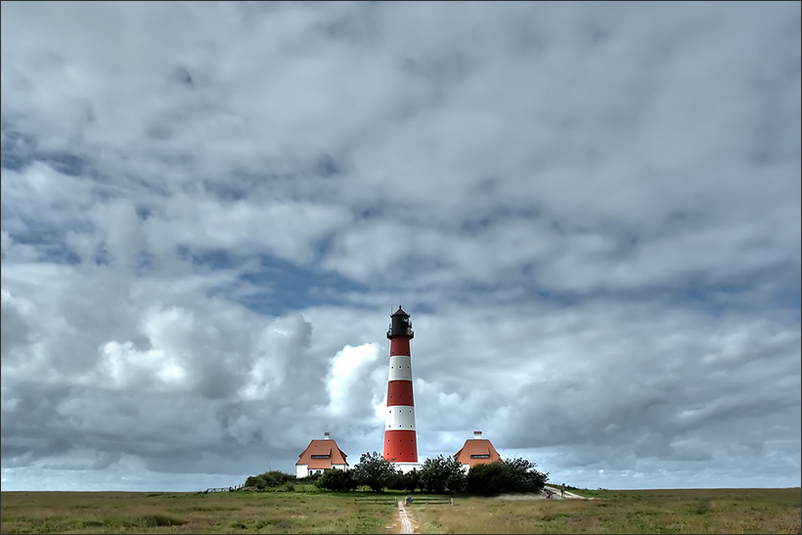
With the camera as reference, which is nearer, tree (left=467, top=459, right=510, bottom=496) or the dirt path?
the dirt path

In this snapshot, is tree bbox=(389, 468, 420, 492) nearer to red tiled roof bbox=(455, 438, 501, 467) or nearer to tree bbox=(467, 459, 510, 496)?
tree bbox=(467, 459, 510, 496)

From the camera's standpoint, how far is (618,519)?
44.2 metres

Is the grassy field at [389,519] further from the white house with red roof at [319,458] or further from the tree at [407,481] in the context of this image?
the white house with red roof at [319,458]

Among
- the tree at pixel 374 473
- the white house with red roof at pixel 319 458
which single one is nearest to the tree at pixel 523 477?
the tree at pixel 374 473

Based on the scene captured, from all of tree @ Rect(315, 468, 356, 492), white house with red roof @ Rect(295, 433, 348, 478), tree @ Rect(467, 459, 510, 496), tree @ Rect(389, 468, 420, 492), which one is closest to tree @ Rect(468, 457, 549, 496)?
tree @ Rect(467, 459, 510, 496)

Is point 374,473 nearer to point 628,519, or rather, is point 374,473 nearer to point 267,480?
point 267,480

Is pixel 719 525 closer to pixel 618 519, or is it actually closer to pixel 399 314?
pixel 618 519

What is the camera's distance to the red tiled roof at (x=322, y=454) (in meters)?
100

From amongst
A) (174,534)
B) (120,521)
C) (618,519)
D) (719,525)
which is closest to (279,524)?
(174,534)

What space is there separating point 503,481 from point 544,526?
37.6 metres

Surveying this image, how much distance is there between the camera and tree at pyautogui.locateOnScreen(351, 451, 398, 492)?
7662 cm

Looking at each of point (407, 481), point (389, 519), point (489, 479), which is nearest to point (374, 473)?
point (407, 481)

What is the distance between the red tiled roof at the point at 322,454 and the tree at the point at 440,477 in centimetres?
2777

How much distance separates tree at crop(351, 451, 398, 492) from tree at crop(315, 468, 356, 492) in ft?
3.25
